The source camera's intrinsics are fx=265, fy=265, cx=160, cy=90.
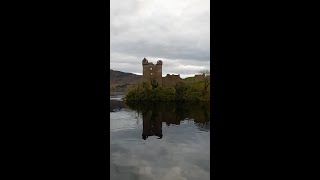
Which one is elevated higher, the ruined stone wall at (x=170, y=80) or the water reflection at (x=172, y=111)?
the ruined stone wall at (x=170, y=80)

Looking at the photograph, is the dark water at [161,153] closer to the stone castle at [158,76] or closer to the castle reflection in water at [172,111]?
the castle reflection in water at [172,111]

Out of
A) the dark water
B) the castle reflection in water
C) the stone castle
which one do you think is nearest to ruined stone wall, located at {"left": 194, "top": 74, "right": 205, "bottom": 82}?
the stone castle

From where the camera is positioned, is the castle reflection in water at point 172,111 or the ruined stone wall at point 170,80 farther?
the ruined stone wall at point 170,80

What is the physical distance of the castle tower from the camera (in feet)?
90.6

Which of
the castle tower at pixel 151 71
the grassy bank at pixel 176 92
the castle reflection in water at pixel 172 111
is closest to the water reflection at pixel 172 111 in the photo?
the castle reflection in water at pixel 172 111

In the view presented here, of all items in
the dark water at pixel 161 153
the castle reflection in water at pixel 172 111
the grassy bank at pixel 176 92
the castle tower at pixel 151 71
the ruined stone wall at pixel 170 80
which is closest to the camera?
the dark water at pixel 161 153

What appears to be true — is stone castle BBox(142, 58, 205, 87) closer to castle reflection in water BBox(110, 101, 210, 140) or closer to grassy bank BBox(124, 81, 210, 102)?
grassy bank BBox(124, 81, 210, 102)

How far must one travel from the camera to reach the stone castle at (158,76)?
26984 mm

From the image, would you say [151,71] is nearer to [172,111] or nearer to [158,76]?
[158,76]
